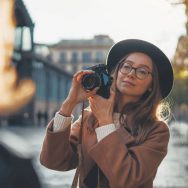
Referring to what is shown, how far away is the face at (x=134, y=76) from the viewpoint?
7.71 feet

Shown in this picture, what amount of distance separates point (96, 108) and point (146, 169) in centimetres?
30

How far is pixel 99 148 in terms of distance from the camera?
2.14m

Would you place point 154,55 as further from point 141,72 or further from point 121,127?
point 121,127

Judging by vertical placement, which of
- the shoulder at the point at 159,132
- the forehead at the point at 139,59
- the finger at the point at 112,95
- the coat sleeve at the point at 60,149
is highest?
the forehead at the point at 139,59

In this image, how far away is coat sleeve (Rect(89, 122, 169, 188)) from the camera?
2.07m

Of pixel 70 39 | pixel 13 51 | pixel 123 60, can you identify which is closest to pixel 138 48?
pixel 123 60

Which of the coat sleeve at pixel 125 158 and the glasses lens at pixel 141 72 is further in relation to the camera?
the glasses lens at pixel 141 72

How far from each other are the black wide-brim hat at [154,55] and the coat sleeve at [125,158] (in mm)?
291

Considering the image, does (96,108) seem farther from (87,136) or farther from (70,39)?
(70,39)

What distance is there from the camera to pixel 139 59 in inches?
94.0

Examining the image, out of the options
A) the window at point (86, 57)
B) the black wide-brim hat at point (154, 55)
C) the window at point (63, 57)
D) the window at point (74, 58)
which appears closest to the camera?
the black wide-brim hat at point (154, 55)

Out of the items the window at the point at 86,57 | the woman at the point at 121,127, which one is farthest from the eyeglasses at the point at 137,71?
the window at the point at 86,57

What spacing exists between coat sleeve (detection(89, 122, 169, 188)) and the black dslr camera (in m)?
0.16

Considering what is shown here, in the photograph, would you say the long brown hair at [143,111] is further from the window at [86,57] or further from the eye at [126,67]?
the window at [86,57]
